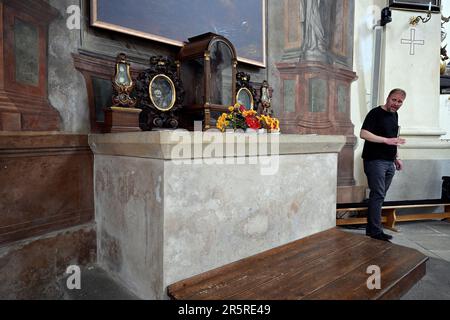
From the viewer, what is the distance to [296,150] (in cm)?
242

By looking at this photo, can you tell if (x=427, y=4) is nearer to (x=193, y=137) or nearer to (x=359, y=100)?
(x=359, y=100)

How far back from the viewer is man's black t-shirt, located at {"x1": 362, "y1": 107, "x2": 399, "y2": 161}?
297cm

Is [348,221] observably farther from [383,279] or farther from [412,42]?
[412,42]

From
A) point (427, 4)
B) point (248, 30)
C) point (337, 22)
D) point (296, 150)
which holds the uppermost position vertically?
point (427, 4)

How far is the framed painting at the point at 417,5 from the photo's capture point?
434cm

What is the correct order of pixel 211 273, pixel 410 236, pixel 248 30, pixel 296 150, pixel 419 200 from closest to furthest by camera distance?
pixel 211 273
pixel 296 150
pixel 410 236
pixel 248 30
pixel 419 200

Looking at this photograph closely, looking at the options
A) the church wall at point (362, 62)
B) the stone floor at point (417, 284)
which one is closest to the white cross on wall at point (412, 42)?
the church wall at point (362, 62)

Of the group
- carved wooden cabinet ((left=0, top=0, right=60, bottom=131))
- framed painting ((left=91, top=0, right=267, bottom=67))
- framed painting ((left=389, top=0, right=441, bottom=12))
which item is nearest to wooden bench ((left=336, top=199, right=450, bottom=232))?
framed painting ((left=91, top=0, right=267, bottom=67))

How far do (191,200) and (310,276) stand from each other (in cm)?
86

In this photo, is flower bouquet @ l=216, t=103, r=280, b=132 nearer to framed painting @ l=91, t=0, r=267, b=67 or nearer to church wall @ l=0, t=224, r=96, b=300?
framed painting @ l=91, t=0, r=267, b=67

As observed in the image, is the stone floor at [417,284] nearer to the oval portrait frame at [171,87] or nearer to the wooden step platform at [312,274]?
the wooden step platform at [312,274]

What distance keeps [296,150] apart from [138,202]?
4.17ft

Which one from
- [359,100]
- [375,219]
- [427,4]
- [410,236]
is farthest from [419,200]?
[427,4]

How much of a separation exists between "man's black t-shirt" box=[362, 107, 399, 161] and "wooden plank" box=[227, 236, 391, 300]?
0.99 m
